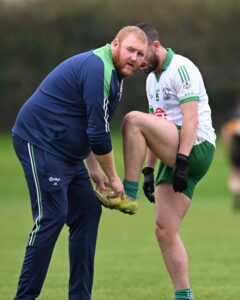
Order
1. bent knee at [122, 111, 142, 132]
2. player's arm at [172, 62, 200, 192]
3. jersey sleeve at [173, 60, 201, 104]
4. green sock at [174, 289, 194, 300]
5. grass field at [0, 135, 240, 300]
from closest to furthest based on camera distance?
bent knee at [122, 111, 142, 132], player's arm at [172, 62, 200, 192], jersey sleeve at [173, 60, 201, 104], green sock at [174, 289, 194, 300], grass field at [0, 135, 240, 300]

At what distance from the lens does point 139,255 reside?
13641mm

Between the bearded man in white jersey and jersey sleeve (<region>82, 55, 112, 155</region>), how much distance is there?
487 mm

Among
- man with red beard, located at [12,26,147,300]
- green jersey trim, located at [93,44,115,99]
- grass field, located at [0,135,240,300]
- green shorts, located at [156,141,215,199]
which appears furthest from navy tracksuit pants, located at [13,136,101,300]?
grass field, located at [0,135,240,300]

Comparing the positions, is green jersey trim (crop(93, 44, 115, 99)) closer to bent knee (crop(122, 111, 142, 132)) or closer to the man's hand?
bent knee (crop(122, 111, 142, 132))

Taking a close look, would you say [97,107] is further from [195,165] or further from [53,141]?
[195,165]

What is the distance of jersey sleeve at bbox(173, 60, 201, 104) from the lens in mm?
8234

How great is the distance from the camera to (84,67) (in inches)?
300

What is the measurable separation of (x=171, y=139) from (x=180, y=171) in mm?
316

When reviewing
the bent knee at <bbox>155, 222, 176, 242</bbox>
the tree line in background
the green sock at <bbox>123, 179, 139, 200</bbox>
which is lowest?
the bent knee at <bbox>155, 222, 176, 242</bbox>

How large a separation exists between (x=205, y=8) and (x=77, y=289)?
3419cm

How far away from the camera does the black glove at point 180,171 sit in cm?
812

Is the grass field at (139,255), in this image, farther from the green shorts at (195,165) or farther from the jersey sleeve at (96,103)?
the jersey sleeve at (96,103)

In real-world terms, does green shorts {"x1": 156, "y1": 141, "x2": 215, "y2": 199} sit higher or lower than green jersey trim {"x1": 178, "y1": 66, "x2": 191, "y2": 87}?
lower

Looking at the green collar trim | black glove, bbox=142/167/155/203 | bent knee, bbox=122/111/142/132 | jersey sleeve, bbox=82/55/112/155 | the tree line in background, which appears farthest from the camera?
the tree line in background
